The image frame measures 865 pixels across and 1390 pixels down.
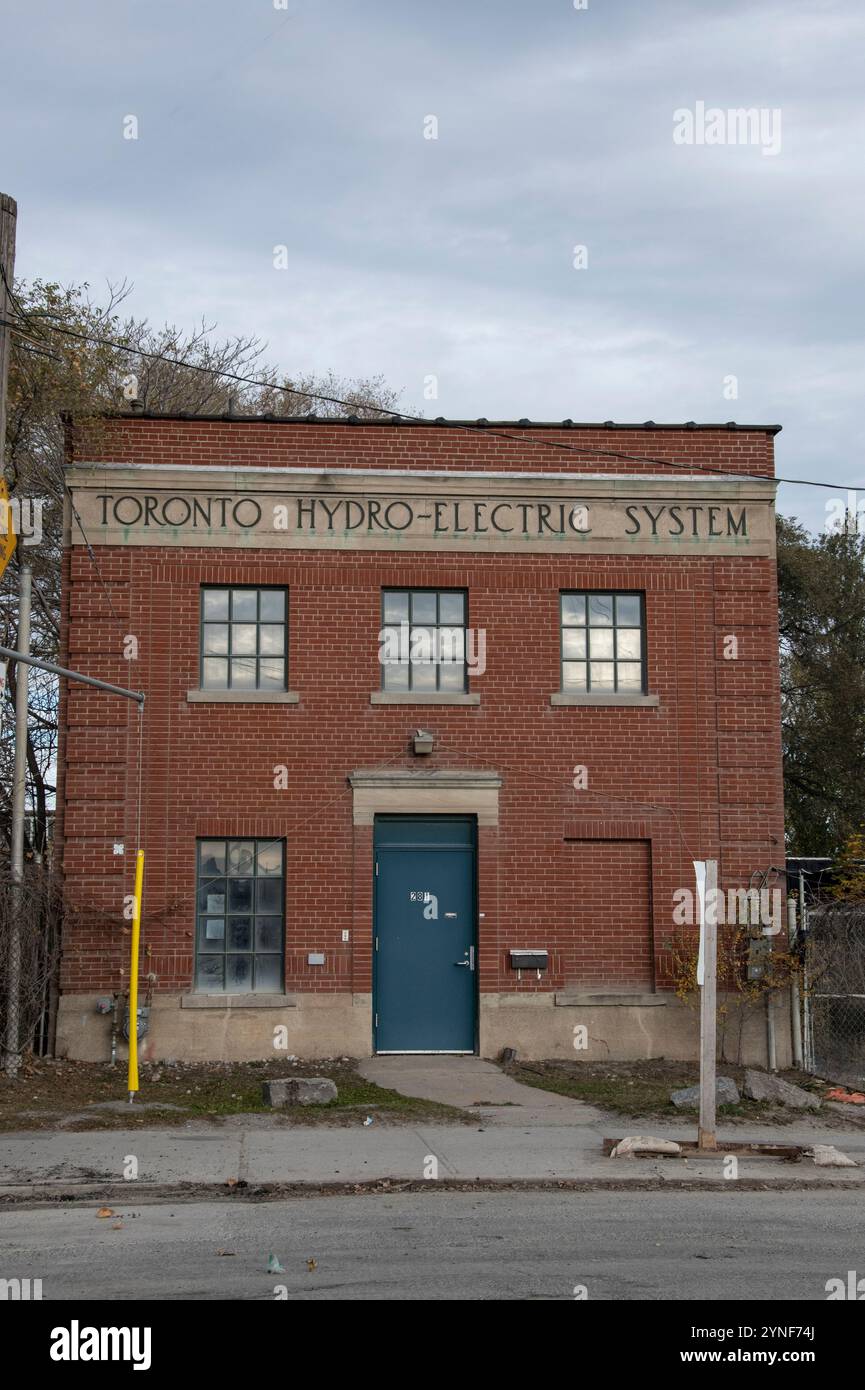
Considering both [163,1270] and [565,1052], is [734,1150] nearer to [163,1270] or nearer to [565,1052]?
[565,1052]

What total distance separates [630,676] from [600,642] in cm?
55

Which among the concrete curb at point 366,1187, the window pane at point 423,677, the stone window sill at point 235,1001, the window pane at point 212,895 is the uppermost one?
the window pane at point 423,677

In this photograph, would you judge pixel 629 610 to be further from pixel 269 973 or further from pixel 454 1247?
pixel 454 1247

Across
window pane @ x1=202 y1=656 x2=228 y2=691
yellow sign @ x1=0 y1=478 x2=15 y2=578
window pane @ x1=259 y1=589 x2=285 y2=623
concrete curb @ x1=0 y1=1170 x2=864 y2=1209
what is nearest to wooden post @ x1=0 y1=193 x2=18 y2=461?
yellow sign @ x1=0 y1=478 x2=15 y2=578

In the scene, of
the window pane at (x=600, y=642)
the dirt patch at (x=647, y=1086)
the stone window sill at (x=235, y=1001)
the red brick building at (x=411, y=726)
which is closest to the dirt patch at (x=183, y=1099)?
the red brick building at (x=411, y=726)

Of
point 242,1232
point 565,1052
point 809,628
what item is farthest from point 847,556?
point 242,1232

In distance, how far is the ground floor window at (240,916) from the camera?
645 inches

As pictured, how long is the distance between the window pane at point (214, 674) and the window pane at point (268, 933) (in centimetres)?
279

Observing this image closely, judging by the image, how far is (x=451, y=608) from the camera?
56.3ft

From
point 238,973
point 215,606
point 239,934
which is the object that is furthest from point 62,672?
point 238,973

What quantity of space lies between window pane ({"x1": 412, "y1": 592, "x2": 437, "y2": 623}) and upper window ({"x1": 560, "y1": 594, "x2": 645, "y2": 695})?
1.62 m

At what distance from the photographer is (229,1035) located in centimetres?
1606

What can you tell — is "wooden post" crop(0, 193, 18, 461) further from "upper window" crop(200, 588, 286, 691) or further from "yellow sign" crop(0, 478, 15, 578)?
"upper window" crop(200, 588, 286, 691)

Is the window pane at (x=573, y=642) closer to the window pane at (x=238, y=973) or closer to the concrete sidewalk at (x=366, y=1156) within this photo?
the window pane at (x=238, y=973)
